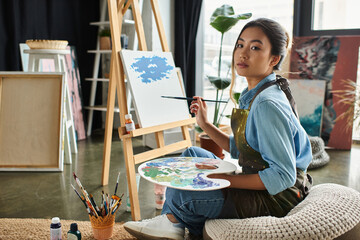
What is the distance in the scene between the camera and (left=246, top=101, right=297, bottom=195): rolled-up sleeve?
1.46 m

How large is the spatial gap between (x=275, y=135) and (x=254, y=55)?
A: 1.23 feet

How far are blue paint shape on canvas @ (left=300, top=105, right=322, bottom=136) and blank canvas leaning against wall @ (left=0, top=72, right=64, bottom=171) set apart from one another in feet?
7.87

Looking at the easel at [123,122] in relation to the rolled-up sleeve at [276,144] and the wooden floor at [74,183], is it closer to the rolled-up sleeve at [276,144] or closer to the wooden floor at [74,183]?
the wooden floor at [74,183]

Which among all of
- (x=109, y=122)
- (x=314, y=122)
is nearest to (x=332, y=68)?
(x=314, y=122)

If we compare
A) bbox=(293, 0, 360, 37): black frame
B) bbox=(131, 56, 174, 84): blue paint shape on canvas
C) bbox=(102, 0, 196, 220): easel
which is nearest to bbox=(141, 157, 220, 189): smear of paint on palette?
bbox=(102, 0, 196, 220): easel

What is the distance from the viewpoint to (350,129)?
3.93 meters

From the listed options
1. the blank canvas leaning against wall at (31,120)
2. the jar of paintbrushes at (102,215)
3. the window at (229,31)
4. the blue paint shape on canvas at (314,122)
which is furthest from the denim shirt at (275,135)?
the window at (229,31)

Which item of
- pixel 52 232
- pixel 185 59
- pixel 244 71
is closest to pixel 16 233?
pixel 52 232

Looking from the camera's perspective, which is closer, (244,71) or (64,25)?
(244,71)

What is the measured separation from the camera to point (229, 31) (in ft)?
14.8

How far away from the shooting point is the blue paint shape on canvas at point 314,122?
3.99 meters

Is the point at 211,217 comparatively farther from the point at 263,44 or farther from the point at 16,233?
the point at 16,233

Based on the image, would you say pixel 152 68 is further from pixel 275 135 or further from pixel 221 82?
pixel 275 135

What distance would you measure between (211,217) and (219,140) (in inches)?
15.7
